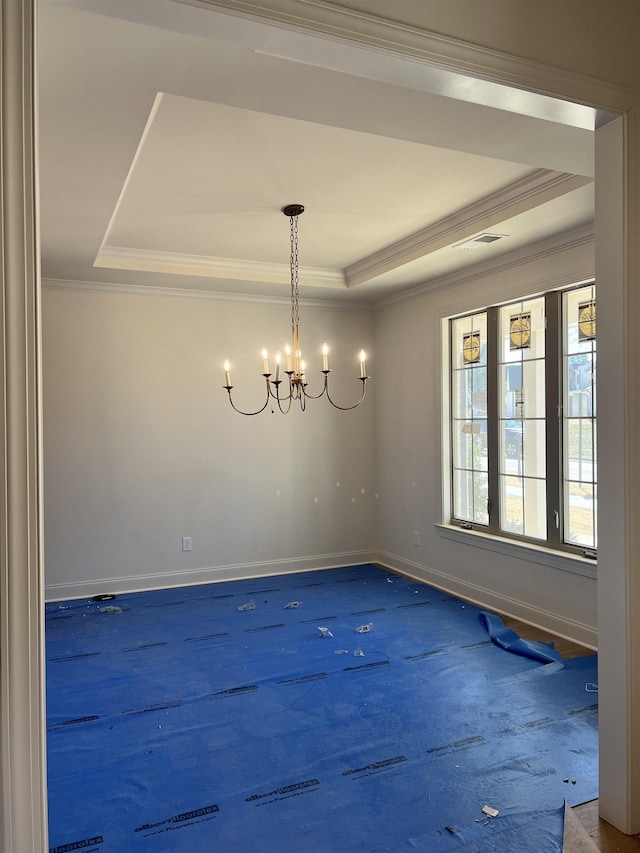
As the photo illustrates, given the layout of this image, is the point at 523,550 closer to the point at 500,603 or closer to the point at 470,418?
the point at 500,603

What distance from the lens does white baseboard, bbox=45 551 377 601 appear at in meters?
5.25

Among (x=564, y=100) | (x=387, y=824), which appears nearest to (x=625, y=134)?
(x=564, y=100)

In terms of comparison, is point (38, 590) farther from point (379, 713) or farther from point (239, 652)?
point (239, 652)

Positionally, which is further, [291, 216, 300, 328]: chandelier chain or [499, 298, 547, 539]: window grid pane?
[499, 298, 547, 539]: window grid pane

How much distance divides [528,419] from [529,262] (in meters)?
1.13

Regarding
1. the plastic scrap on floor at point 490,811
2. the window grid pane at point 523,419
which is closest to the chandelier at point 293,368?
the window grid pane at point 523,419

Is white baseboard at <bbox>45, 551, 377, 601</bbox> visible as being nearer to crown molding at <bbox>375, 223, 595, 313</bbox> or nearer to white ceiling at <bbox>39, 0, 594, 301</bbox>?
white ceiling at <bbox>39, 0, 594, 301</bbox>

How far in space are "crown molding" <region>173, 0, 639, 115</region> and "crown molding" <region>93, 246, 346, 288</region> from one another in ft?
11.1

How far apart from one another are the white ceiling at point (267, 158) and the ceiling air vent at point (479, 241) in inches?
2.5

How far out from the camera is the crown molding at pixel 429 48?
1.62 metres

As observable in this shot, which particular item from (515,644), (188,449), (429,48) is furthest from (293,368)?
(429,48)

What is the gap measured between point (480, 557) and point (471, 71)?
3817 millimetres

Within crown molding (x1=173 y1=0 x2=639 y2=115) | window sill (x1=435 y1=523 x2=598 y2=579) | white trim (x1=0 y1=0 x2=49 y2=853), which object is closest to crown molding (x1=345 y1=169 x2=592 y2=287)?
crown molding (x1=173 y1=0 x2=639 y2=115)

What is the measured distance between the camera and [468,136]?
2.58 metres
